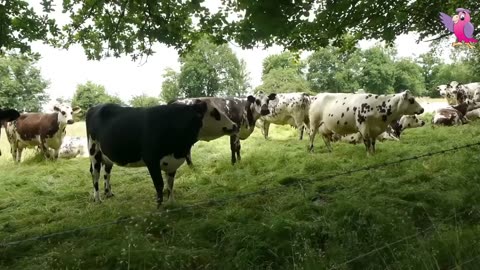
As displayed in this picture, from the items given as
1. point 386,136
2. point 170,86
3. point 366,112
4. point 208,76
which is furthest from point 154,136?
point 170,86

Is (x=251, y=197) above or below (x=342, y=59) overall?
below

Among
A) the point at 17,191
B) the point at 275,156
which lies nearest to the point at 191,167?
the point at 275,156

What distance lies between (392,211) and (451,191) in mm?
1173

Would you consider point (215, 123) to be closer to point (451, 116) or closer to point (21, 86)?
point (451, 116)

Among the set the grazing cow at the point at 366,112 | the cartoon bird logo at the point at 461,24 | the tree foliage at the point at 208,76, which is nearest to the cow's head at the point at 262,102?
the grazing cow at the point at 366,112

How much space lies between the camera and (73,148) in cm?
1381

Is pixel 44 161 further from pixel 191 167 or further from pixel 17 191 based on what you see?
pixel 191 167

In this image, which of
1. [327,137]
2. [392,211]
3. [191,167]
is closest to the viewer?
[392,211]

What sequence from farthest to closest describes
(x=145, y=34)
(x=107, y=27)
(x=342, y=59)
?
(x=342, y=59)
(x=107, y=27)
(x=145, y=34)

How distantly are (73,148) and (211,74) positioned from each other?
39.2 meters

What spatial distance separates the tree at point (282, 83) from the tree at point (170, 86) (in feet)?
37.8

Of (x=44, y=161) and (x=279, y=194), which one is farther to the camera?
(x=44, y=161)

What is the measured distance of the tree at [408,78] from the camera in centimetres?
7531

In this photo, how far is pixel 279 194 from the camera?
5941 millimetres
